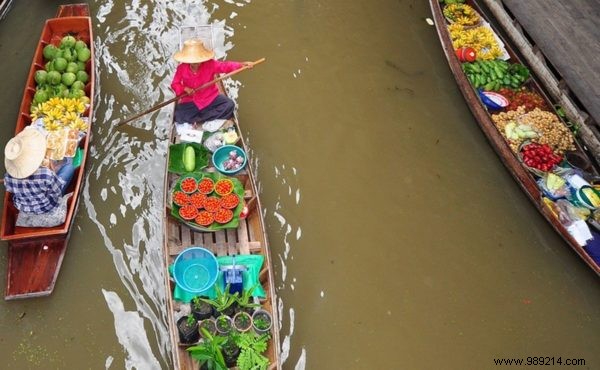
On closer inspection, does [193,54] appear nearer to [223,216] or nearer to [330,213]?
[223,216]

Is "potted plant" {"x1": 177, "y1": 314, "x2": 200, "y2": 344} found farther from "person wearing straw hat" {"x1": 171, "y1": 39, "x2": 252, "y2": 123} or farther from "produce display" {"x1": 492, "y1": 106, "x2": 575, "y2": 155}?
"produce display" {"x1": 492, "y1": 106, "x2": 575, "y2": 155}

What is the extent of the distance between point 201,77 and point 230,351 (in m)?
3.35

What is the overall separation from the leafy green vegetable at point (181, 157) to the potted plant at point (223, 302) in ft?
5.34

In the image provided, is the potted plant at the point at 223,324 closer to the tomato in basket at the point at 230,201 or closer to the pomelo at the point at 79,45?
the tomato in basket at the point at 230,201

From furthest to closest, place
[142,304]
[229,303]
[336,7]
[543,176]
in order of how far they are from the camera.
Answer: [336,7] < [543,176] < [142,304] < [229,303]

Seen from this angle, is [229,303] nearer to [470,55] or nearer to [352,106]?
[352,106]

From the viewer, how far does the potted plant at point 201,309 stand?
4969 mm

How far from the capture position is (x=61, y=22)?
7211mm

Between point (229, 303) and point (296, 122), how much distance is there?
10.3 feet

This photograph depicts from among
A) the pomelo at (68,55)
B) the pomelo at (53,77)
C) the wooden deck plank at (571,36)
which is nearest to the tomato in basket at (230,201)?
the pomelo at (53,77)

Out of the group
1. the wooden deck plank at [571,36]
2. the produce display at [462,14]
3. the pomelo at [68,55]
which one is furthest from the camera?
the produce display at [462,14]

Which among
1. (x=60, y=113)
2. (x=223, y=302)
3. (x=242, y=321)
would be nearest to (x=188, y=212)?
(x=223, y=302)

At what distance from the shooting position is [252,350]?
475 cm

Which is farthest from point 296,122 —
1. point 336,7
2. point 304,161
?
point 336,7
